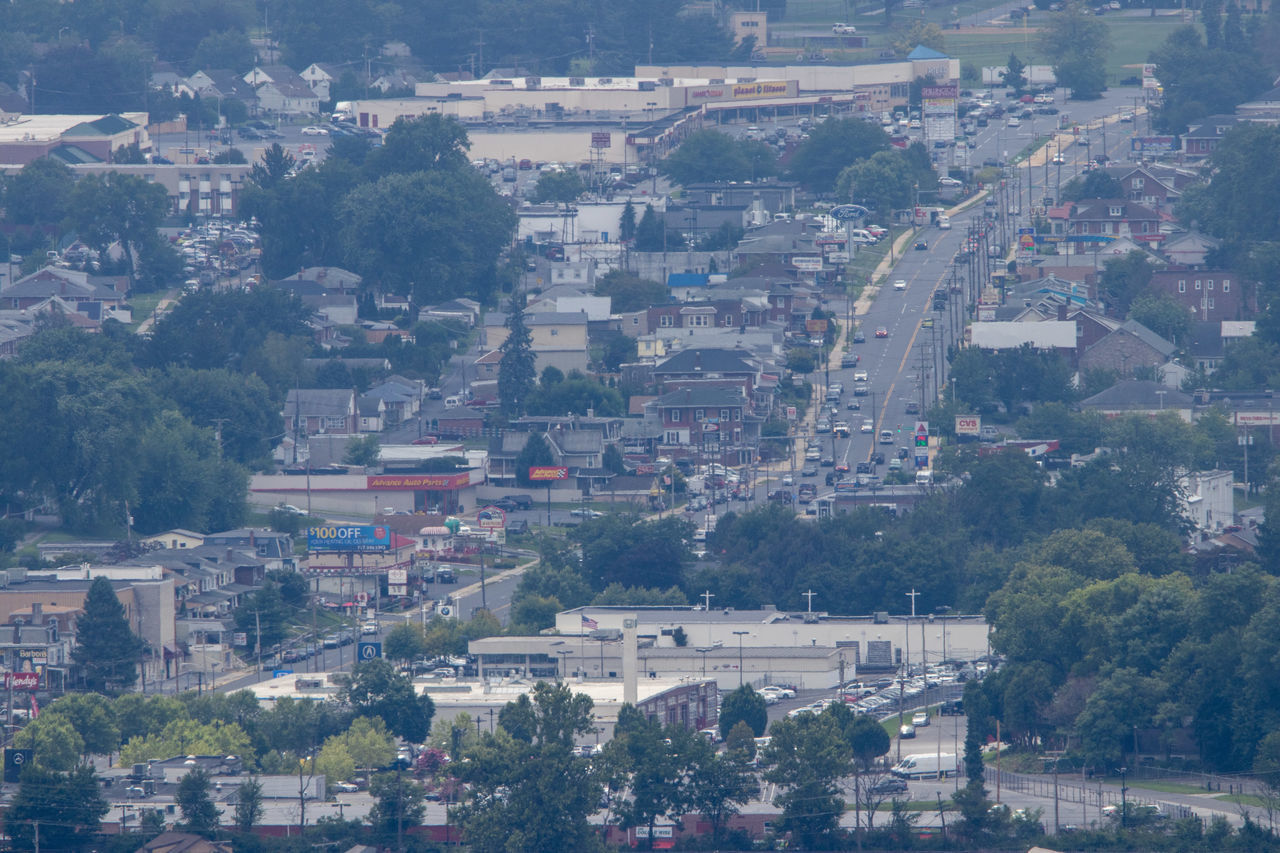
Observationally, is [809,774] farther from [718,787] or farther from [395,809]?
[395,809]

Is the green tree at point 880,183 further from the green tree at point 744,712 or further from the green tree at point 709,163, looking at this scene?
the green tree at point 744,712

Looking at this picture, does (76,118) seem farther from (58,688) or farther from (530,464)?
(58,688)

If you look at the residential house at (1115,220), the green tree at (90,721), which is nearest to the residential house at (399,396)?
the residential house at (1115,220)

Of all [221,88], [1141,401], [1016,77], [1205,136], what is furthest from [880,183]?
[221,88]

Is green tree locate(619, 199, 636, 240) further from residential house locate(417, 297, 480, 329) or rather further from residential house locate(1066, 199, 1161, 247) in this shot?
residential house locate(1066, 199, 1161, 247)

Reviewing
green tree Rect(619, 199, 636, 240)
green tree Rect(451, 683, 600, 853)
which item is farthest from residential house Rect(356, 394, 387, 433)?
green tree Rect(451, 683, 600, 853)
